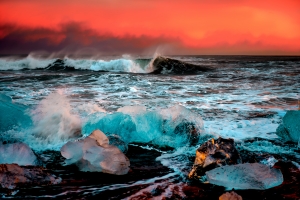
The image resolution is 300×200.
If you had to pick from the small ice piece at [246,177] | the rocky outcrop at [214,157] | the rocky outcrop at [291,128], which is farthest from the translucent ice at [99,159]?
the rocky outcrop at [291,128]

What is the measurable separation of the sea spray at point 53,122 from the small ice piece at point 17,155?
1.10m

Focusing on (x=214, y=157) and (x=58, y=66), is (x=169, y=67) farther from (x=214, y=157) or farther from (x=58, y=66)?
(x=214, y=157)

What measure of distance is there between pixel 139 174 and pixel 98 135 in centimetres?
68

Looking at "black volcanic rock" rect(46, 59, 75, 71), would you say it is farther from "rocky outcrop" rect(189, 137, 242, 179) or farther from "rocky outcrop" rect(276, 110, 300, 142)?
"rocky outcrop" rect(189, 137, 242, 179)

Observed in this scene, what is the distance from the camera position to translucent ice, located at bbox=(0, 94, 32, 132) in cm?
404

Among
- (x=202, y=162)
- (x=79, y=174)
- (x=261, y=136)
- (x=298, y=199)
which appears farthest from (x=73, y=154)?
(x=261, y=136)

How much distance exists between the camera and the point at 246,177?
8.13ft

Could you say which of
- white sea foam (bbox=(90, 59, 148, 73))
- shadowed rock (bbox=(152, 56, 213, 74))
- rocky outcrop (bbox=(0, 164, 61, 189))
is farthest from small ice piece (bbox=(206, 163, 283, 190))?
white sea foam (bbox=(90, 59, 148, 73))

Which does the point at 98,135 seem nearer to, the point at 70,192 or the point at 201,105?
the point at 70,192

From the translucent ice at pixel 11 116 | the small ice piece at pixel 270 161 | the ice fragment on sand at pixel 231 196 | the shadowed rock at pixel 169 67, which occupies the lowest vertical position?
the small ice piece at pixel 270 161

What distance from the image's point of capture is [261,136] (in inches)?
172

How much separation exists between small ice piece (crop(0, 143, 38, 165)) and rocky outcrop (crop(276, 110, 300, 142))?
330 centimetres

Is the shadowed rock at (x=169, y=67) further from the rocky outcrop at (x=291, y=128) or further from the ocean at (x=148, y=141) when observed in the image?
the rocky outcrop at (x=291, y=128)

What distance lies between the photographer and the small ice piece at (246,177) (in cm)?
246
